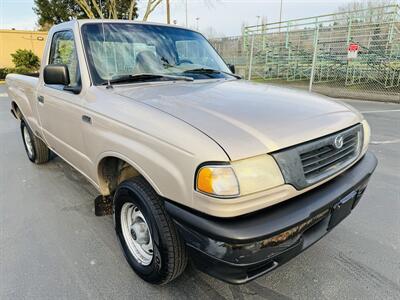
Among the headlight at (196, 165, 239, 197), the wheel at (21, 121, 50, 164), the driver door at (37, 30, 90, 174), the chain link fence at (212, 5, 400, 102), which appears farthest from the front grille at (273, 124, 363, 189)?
the chain link fence at (212, 5, 400, 102)

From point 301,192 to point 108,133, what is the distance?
1354 mm

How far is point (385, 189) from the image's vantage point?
367 cm

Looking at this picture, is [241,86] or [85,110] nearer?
[85,110]

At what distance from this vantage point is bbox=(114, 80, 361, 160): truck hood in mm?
1641

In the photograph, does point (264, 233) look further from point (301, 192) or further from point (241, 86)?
point (241, 86)

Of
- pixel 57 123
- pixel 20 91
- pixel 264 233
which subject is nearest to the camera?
pixel 264 233

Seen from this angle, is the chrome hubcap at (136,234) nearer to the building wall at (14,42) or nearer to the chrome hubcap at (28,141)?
the chrome hubcap at (28,141)

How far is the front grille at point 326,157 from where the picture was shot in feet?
5.83

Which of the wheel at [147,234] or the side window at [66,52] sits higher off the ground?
the side window at [66,52]

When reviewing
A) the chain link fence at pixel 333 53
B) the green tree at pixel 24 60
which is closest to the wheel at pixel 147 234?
the chain link fence at pixel 333 53

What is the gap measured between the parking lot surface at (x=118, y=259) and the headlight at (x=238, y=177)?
0.95m

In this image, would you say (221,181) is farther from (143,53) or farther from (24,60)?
(24,60)

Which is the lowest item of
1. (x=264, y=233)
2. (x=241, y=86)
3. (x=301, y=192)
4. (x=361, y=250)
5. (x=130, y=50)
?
(x=361, y=250)

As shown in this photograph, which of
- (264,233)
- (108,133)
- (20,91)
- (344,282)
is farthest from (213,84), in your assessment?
(20,91)
